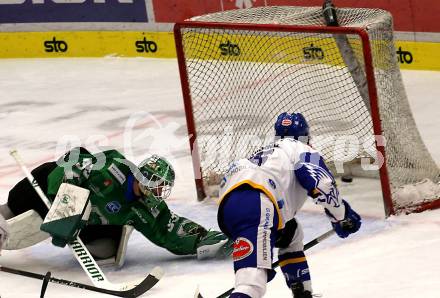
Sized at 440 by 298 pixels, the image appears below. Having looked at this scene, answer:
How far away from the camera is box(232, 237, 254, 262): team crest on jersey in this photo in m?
4.64

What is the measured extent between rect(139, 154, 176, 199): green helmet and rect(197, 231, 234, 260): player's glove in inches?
15.6

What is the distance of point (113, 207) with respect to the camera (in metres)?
6.07

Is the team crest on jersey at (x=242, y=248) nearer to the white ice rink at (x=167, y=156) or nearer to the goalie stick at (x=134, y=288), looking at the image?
the white ice rink at (x=167, y=156)

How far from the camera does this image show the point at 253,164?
Result: 490 cm

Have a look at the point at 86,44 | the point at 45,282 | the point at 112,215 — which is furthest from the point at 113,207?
the point at 86,44

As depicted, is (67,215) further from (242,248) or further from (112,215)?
(242,248)

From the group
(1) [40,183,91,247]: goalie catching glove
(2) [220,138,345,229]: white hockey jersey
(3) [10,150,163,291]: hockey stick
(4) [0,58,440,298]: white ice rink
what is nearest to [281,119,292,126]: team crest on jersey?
(2) [220,138,345,229]: white hockey jersey

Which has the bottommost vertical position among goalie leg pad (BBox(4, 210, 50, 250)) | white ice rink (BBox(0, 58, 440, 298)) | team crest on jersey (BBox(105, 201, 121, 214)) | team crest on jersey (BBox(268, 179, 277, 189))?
white ice rink (BBox(0, 58, 440, 298))

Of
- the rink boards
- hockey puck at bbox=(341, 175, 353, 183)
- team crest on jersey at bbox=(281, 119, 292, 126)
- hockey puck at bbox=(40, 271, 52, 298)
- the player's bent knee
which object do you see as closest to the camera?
the player's bent knee

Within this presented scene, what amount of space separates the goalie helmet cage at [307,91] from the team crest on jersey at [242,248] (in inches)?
74.7

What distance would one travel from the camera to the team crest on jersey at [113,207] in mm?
6066

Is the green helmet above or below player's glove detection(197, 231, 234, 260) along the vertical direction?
above

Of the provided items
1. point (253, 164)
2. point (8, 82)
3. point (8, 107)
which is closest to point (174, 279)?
point (253, 164)

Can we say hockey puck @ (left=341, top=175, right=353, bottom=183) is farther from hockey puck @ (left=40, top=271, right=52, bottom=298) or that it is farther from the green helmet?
hockey puck @ (left=40, top=271, right=52, bottom=298)
